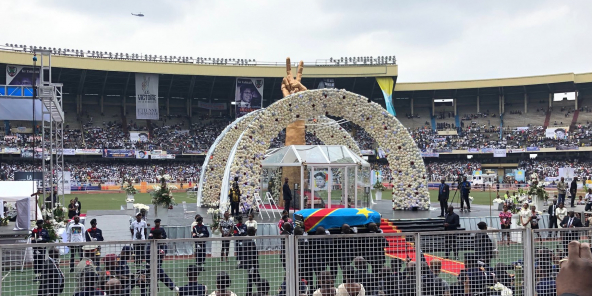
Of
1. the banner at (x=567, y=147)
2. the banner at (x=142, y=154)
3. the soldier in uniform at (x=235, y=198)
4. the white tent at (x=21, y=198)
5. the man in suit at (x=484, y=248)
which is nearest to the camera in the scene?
the man in suit at (x=484, y=248)

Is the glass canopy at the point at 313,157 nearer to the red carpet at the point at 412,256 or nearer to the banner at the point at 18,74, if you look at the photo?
the red carpet at the point at 412,256

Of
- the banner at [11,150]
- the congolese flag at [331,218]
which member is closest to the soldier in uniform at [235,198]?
the congolese flag at [331,218]

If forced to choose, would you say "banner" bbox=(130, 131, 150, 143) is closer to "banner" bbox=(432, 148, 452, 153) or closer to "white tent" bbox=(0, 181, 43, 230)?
"banner" bbox=(432, 148, 452, 153)

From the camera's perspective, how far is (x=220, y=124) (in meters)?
57.2

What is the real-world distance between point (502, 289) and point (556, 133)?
51.2 metres

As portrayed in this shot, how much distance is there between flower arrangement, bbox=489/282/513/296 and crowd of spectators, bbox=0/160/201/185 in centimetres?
4024

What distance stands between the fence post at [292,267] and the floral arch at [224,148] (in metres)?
17.5

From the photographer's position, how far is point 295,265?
608 centimetres

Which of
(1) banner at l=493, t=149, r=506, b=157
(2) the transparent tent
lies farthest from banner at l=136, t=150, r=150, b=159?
(1) banner at l=493, t=149, r=506, b=157

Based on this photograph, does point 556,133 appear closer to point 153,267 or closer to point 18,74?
point 18,74

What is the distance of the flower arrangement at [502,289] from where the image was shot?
6.18 meters

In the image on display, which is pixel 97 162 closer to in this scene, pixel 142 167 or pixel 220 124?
pixel 142 167

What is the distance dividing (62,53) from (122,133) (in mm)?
9493

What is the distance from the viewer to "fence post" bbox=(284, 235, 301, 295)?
6.06m
